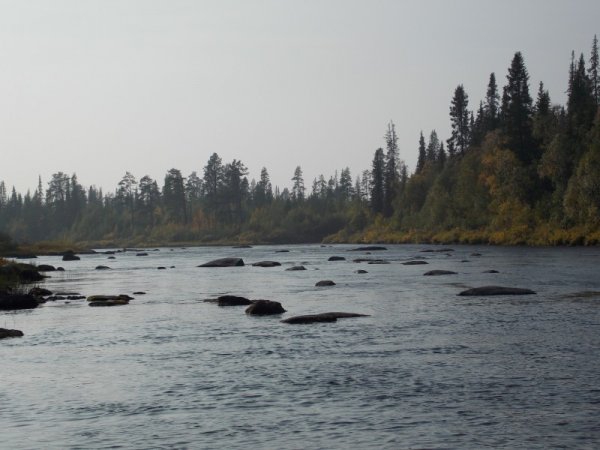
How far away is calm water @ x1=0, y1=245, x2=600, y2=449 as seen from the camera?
1405 centimetres

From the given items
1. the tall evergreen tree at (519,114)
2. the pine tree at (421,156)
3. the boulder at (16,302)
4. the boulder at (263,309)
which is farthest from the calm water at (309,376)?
the pine tree at (421,156)

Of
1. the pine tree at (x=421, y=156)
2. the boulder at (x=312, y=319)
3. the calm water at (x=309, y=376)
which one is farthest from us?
the pine tree at (x=421, y=156)

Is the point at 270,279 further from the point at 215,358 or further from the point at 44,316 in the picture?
the point at 215,358

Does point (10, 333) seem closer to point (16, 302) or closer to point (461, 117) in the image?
point (16, 302)

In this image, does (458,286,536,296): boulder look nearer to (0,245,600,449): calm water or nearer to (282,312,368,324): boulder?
(0,245,600,449): calm water

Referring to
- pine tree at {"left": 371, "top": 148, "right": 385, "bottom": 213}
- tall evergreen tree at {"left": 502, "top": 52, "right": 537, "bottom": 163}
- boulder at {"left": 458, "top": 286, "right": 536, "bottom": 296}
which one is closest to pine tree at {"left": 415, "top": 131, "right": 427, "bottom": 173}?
pine tree at {"left": 371, "top": 148, "right": 385, "bottom": 213}

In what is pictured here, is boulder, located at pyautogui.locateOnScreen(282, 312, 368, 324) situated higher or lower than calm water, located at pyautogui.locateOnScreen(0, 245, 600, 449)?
higher

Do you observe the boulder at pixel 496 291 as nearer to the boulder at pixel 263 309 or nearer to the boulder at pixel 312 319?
the boulder at pixel 312 319

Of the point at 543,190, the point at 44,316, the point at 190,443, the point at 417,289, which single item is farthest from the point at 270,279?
the point at 543,190

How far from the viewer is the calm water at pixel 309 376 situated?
46.1ft

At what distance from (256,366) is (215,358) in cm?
194

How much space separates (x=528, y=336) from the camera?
2480cm

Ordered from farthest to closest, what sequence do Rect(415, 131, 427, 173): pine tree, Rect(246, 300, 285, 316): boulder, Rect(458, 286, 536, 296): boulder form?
Rect(415, 131, 427, 173): pine tree < Rect(458, 286, 536, 296): boulder < Rect(246, 300, 285, 316): boulder

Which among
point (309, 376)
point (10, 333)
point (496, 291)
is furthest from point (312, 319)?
point (496, 291)
